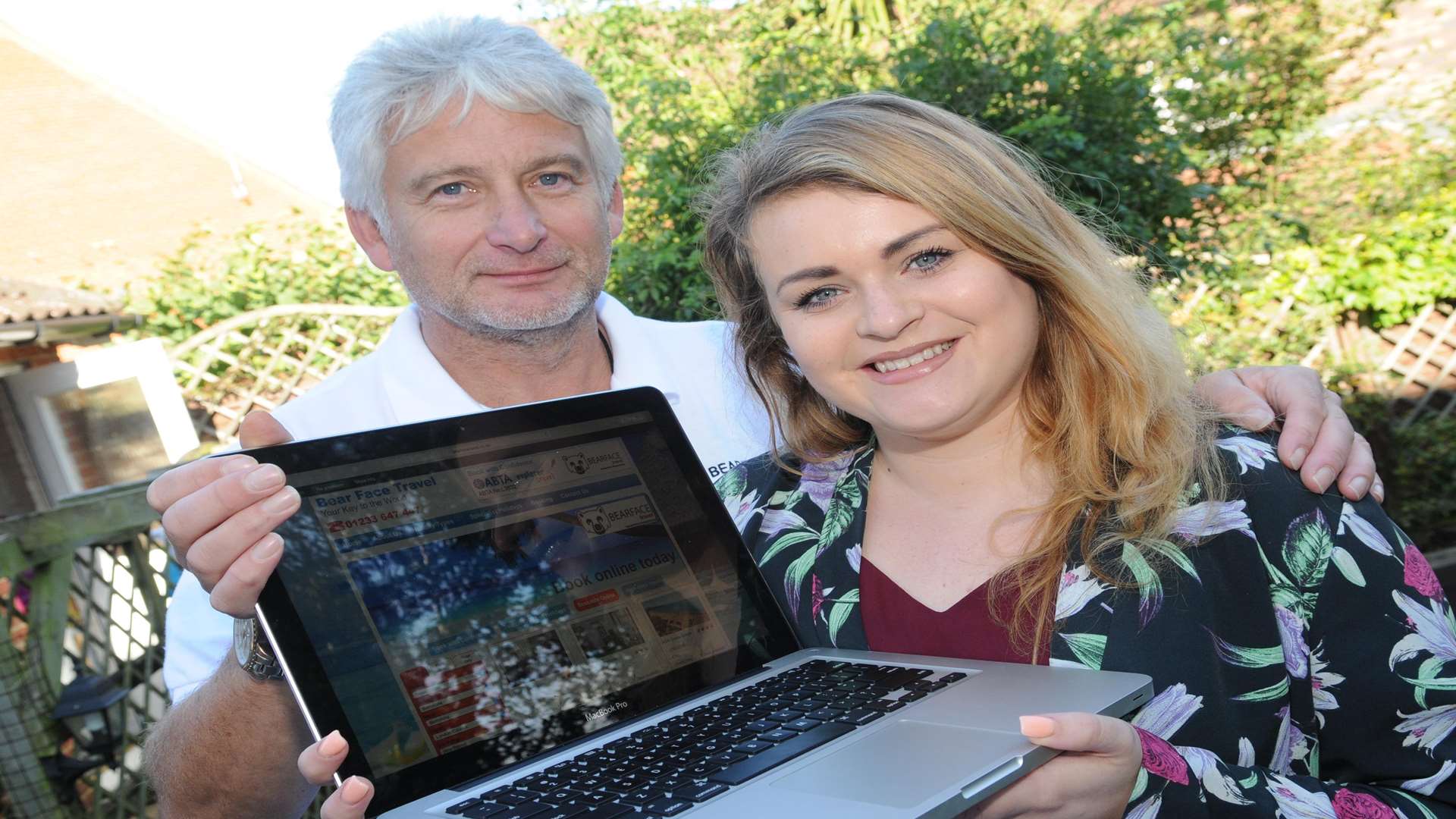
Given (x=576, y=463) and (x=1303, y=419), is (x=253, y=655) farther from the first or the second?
(x=1303, y=419)

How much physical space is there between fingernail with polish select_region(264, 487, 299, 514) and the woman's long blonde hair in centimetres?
86

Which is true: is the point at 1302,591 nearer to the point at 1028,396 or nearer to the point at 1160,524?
the point at 1160,524

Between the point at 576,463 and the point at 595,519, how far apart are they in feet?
0.30

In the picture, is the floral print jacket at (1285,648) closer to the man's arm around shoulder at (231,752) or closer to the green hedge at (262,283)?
the man's arm around shoulder at (231,752)

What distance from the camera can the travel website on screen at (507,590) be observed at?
4.40ft

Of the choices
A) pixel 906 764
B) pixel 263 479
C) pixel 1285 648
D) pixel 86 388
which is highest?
pixel 86 388

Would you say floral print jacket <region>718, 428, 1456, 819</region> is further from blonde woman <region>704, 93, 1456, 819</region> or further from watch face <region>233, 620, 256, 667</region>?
watch face <region>233, 620, 256, 667</region>

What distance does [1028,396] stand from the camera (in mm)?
1839

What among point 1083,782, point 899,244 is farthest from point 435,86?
point 1083,782

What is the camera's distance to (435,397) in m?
2.33

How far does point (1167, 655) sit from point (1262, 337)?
6.53 meters

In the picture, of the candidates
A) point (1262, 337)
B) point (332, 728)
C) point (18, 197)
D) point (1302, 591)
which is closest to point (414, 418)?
point (332, 728)

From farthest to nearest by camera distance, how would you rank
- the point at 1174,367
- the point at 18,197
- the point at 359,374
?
the point at 18,197 → the point at 359,374 → the point at 1174,367

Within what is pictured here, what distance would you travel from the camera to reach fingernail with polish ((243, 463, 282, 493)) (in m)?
1.29
